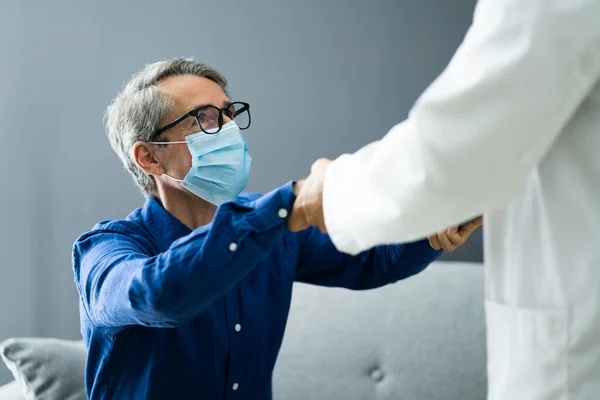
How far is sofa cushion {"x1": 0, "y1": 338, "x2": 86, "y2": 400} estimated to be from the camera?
64.0 inches

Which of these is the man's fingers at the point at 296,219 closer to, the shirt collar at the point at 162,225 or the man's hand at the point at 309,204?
the man's hand at the point at 309,204

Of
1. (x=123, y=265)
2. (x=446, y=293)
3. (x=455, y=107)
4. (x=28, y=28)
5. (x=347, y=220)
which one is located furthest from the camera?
(x=28, y=28)

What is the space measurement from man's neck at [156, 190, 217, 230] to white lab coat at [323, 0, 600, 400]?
0.65 metres

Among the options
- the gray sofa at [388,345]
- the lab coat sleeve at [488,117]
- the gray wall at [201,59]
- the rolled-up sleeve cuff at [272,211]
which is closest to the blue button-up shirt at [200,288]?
the rolled-up sleeve cuff at [272,211]

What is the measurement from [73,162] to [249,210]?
1586 mm

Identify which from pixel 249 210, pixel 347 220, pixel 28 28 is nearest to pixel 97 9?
pixel 28 28

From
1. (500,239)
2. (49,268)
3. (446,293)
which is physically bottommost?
(446,293)

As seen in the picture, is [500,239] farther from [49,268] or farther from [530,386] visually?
[49,268]

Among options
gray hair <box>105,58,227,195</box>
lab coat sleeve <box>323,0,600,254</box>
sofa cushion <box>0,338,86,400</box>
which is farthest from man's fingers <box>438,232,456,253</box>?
sofa cushion <box>0,338,86,400</box>

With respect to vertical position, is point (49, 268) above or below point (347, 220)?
below

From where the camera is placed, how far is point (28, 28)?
2318 mm

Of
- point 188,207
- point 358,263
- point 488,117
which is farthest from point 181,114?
point 488,117

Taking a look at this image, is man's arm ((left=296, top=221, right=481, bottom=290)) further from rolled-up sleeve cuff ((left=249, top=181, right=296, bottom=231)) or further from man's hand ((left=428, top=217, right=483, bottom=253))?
rolled-up sleeve cuff ((left=249, top=181, right=296, bottom=231))

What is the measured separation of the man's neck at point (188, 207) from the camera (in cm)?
152
